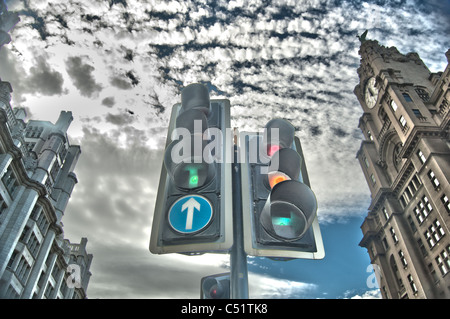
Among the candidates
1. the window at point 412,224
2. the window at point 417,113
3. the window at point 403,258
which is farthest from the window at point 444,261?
the window at point 417,113

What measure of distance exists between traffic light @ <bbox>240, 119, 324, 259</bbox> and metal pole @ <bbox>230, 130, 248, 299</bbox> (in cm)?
10

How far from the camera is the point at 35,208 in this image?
135 ft

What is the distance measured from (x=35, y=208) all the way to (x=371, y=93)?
2624 inches

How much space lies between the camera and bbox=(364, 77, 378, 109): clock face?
64838 mm

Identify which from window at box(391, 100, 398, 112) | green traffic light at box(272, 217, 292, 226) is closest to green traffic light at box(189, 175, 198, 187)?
green traffic light at box(272, 217, 292, 226)

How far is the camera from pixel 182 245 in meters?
2.96

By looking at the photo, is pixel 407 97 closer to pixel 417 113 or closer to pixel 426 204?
pixel 417 113

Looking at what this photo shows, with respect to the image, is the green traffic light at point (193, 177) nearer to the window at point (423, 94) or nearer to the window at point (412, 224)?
the window at point (412, 224)

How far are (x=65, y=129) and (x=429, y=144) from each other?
199 ft

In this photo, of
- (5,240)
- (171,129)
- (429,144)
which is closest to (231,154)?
(171,129)

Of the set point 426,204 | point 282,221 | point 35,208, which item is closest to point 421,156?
point 426,204

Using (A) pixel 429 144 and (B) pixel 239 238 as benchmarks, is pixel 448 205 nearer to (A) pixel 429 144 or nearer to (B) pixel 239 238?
(A) pixel 429 144

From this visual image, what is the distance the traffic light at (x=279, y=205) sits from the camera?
8.87 feet

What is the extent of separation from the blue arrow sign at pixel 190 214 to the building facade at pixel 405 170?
4703 cm
